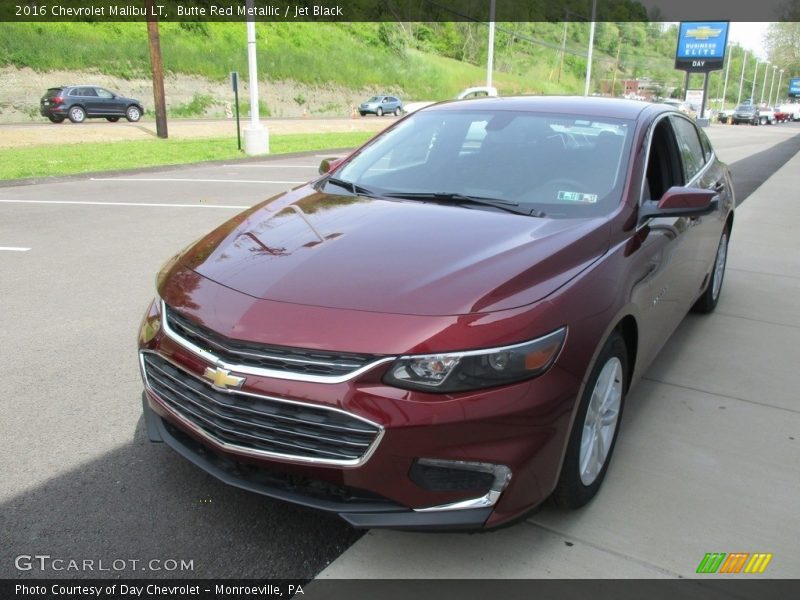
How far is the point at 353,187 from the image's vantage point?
12.5ft

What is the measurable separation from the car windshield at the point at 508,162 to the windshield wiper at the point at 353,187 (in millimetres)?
22

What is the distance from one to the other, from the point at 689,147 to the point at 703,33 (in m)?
52.7

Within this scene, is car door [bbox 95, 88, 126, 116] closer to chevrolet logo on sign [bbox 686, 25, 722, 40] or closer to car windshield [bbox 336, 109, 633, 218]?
car windshield [bbox 336, 109, 633, 218]

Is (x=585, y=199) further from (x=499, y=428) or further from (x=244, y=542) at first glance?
(x=244, y=542)

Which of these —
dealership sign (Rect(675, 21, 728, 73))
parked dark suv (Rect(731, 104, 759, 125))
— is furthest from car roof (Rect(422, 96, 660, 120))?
parked dark suv (Rect(731, 104, 759, 125))

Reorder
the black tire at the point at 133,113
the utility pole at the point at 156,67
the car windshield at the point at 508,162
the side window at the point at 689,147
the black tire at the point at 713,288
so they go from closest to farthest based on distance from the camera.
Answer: the car windshield at the point at 508,162 < the side window at the point at 689,147 < the black tire at the point at 713,288 < the utility pole at the point at 156,67 < the black tire at the point at 133,113

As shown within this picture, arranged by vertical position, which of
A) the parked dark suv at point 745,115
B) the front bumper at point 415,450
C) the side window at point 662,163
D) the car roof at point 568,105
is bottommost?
the parked dark suv at point 745,115

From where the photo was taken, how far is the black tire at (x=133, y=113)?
3222cm

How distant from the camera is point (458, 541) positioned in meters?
2.73

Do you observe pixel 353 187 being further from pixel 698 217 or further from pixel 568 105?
pixel 698 217

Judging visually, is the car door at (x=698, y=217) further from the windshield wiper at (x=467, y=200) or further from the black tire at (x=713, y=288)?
the windshield wiper at (x=467, y=200)

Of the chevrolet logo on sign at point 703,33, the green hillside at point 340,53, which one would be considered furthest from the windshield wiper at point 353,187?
the chevrolet logo on sign at point 703,33

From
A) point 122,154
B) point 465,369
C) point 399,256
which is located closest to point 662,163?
point 399,256

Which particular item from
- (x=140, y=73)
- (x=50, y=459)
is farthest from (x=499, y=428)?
(x=140, y=73)
